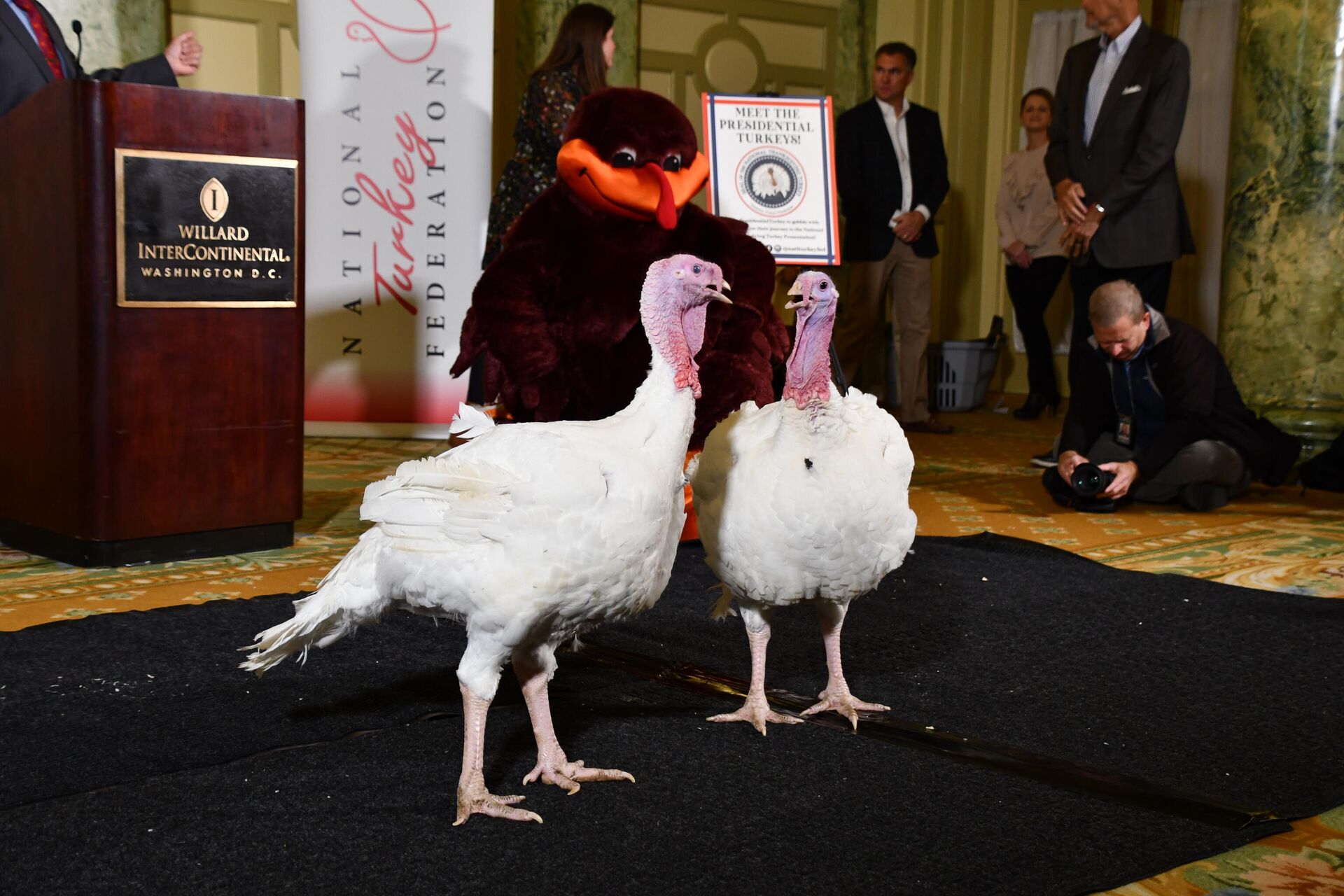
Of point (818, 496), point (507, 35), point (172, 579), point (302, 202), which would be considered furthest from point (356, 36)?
point (818, 496)

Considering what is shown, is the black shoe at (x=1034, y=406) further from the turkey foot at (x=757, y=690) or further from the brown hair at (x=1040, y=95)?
the turkey foot at (x=757, y=690)

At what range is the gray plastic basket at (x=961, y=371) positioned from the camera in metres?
7.71

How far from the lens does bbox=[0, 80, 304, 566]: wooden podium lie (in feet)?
10.8

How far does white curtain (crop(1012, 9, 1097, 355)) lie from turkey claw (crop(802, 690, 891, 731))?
18.6ft

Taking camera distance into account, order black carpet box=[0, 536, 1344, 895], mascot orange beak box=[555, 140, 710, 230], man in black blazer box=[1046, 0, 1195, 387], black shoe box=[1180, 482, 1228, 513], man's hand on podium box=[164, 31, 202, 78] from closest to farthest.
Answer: black carpet box=[0, 536, 1344, 895]
mascot orange beak box=[555, 140, 710, 230]
man's hand on podium box=[164, 31, 202, 78]
black shoe box=[1180, 482, 1228, 513]
man in black blazer box=[1046, 0, 1195, 387]

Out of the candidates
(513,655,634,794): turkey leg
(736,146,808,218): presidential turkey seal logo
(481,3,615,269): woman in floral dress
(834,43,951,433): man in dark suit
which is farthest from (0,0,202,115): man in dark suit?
(834,43,951,433): man in dark suit

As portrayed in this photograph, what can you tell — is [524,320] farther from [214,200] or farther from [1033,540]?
[1033,540]

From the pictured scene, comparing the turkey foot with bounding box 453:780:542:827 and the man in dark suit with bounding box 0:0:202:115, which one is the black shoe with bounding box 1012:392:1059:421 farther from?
the turkey foot with bounding box 453:780:542:827

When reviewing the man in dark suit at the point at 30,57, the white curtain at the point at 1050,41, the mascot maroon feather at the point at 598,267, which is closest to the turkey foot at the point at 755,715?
the mascot maroon feather at the point at 598,267

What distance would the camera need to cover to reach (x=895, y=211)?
6812mm

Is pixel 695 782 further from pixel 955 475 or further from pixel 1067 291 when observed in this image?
pixel 1067 291

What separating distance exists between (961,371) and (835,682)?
5.66 metres

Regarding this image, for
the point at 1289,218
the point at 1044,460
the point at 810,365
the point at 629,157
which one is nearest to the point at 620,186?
the point at 629,157

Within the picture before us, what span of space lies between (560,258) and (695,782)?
5.43 ft
